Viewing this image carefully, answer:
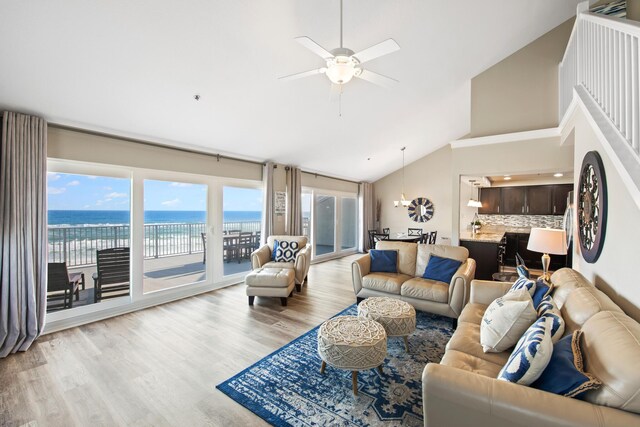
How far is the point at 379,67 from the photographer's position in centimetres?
360

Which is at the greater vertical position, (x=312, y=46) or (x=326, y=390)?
(x=312, y=46)

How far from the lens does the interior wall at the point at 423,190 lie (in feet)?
→ 26.6

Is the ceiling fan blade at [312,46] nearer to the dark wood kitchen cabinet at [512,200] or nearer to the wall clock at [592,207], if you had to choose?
the wall clock at [592,207]

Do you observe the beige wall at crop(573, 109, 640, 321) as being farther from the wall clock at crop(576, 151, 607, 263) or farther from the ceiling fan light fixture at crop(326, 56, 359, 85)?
the ceiling fan light fixture at crop(326, 56, 359, 85)

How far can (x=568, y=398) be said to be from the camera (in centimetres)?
110

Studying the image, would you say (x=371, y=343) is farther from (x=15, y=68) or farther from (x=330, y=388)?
(x=15, y=68)

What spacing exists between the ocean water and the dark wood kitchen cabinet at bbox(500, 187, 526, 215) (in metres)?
6.92

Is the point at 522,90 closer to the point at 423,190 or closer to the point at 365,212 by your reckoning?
the point at 423,190

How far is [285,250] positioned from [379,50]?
3500 millimetres

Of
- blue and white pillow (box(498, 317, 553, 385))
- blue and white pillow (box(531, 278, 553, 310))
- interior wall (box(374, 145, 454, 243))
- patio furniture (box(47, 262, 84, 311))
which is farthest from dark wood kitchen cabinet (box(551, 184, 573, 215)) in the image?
patio furniture (box(47, 262, 84, 311))

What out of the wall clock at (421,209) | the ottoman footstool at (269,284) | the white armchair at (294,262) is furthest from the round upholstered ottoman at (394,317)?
the wall clock at (421,209)

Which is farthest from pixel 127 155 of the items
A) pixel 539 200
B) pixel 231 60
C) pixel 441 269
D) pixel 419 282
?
pixel 539 200

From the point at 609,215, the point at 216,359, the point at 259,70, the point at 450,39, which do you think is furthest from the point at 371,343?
the point at 450,39

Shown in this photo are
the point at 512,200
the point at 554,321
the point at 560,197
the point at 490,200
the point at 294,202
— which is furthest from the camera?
the point at 490,200
